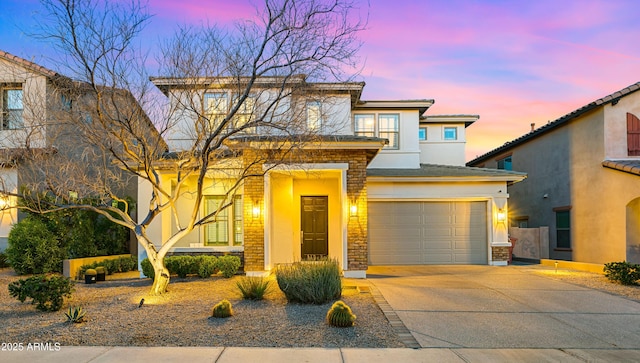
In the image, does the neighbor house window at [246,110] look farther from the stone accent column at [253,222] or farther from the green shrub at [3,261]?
the green shrub at [3,261]

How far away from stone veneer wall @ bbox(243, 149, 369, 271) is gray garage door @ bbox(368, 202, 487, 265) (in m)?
3.28

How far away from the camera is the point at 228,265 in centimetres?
1171

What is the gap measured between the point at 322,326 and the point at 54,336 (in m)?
4.04

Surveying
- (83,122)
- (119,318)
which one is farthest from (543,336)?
(83,122)

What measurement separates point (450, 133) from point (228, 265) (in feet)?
39.7

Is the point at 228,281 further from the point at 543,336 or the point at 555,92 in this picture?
the point at 555,92

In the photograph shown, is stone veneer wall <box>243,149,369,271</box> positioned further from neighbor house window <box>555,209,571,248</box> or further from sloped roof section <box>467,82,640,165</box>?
neighbor house window <box>555,209,571,248</box>

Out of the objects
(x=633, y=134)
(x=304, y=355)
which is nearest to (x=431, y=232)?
(x=633, y=134)

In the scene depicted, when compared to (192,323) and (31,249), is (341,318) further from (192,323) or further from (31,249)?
(31,249)

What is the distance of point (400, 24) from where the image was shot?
11.4 m

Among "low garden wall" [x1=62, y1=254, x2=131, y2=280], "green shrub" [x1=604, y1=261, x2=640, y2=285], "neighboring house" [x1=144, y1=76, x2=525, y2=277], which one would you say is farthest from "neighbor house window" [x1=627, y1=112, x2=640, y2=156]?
"low garden wall" [x1=62, y1=254, x2=131, y2=280]

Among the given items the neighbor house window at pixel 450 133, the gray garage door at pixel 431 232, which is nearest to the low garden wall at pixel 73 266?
the gray garage door at pixel 431 232

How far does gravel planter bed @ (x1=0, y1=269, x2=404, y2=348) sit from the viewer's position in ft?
20.2

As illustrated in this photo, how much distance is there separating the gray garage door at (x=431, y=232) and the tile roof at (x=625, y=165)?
455cm
